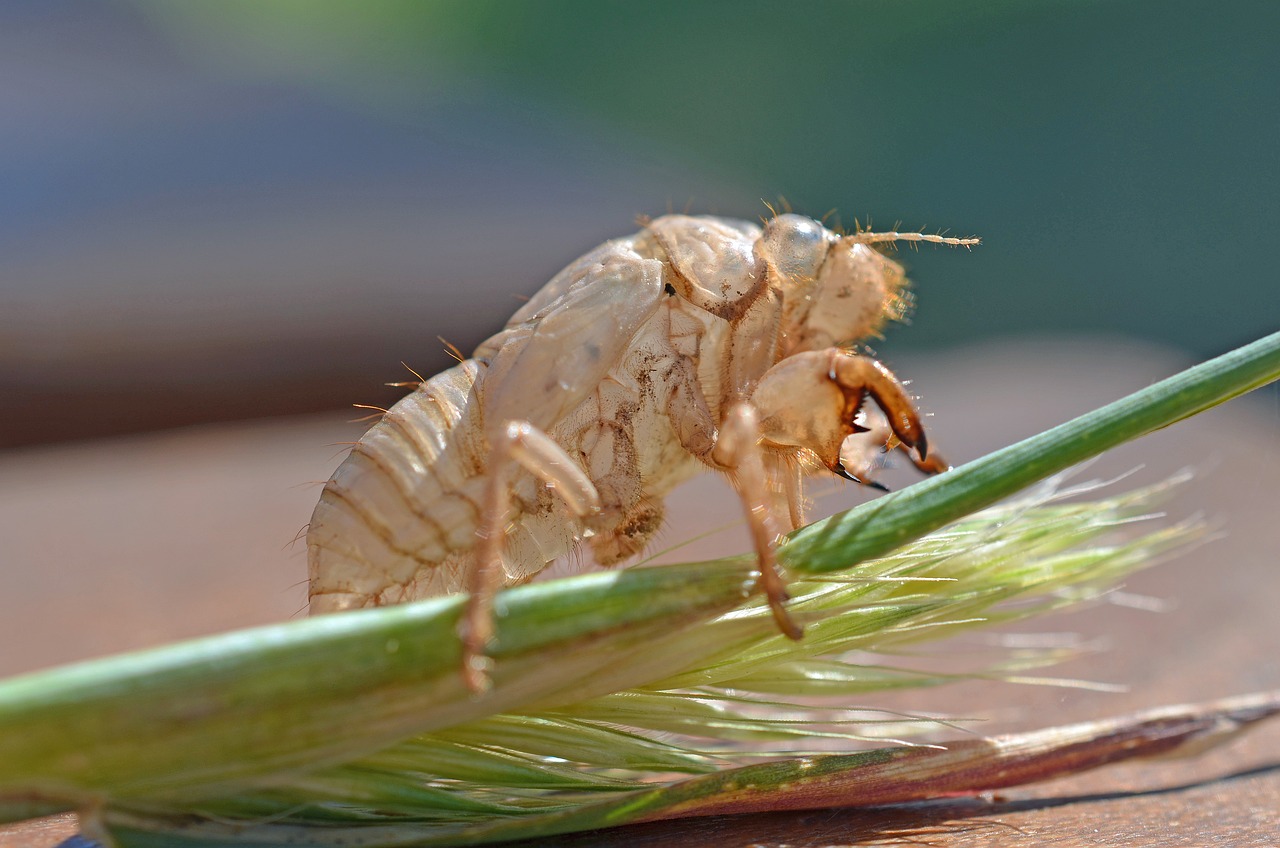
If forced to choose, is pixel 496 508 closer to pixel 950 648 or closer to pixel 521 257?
pixel 950 648

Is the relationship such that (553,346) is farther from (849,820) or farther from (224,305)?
(224,305)

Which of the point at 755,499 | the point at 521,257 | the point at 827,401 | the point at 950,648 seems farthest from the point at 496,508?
the point at 521,257

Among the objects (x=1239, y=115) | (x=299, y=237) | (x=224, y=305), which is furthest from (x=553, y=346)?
(x=1239, y=115)

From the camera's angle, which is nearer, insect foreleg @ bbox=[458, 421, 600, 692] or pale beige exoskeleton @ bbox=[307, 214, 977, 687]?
insect foreleg @ bbox=[458, 421, 600, 692]

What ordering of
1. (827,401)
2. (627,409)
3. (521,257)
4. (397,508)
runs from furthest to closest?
1. (521,257)
2. (627,409)
3. (827,401)
4. (397,508)

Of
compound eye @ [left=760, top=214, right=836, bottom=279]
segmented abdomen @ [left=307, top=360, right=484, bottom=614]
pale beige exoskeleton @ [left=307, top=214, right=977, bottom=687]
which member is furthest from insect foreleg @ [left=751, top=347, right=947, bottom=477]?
segmented abdomen @ [left=307, top=360, right=484, bottom=614]

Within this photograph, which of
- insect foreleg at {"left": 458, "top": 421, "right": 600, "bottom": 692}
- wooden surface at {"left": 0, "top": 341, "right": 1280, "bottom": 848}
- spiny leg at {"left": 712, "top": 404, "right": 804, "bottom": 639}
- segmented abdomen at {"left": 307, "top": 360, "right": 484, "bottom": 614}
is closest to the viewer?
insect foreleg at {"left": 458, "top": 421, "right": 600, "bottom": 692}

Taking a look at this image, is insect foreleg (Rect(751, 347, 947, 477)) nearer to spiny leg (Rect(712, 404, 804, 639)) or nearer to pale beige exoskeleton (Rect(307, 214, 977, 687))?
pale beige exoskeleton (Rect(307, 214, 977, 687))

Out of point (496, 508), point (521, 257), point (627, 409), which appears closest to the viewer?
point (496, 508)
